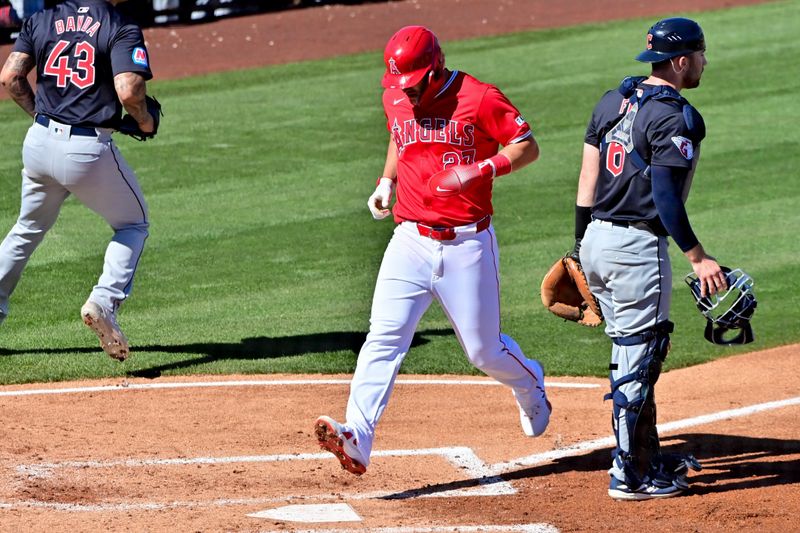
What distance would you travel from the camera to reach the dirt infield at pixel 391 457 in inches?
214

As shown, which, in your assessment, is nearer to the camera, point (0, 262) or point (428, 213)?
point (428, 213)

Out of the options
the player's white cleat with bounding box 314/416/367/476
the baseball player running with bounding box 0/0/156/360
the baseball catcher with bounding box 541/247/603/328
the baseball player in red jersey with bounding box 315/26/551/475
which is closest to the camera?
the player's white cleat with bounding box 314/416/367/476

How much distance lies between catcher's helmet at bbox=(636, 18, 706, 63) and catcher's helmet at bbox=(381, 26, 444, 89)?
90 centimetres

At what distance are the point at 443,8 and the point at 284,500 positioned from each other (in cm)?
1877

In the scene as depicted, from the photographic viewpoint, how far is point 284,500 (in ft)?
18.6

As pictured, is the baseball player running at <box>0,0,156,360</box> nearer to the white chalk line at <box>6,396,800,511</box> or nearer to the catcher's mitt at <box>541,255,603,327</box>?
the white chalk line at <box>6,396,800,511</box>

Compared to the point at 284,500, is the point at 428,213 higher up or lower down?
higher up

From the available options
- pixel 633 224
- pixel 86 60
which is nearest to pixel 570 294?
pixel 633 224

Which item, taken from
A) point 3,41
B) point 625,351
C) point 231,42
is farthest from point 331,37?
point 625,351

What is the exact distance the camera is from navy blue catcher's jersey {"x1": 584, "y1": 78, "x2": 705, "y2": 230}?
5.35 meters

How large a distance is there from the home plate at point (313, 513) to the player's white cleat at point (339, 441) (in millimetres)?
191

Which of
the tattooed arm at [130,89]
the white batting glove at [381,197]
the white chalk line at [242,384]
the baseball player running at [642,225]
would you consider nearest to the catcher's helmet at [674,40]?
the baseball player running at [642,225]

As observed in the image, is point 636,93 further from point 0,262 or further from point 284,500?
point 0,262

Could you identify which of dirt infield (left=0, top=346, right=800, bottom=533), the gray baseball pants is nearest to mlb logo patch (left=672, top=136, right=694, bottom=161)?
dirt infield (left=0, top=346, right=800, bottom=533)
